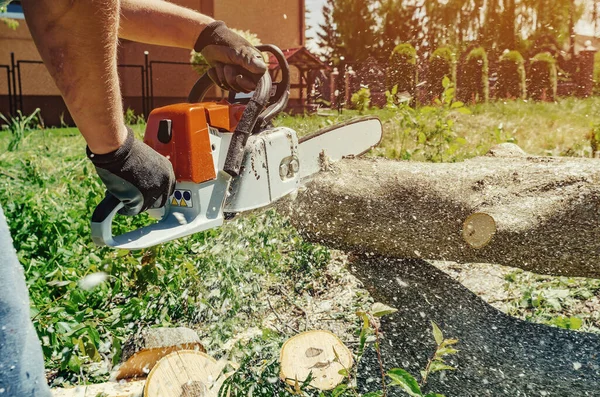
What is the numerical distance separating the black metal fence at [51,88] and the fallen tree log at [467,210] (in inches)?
402

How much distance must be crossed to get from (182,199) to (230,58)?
0.52 meters

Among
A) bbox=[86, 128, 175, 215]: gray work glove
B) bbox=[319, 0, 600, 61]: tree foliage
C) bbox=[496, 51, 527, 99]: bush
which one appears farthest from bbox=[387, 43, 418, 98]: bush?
bbox=[86, 128, 175, 215]: gray work glove

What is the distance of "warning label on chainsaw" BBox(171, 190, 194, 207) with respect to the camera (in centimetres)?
204

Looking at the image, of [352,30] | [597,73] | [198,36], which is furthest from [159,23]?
[352,30]

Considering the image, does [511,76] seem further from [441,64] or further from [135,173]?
[135,173]

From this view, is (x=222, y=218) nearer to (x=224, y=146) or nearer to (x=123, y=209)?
(x=224, y=146)

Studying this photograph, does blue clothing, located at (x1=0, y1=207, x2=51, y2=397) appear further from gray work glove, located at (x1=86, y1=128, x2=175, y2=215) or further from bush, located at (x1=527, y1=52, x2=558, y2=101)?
bush, located at (x1=527, y1=52, x2=558, y2=101)

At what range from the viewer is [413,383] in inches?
51.7

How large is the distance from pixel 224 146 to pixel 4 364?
131 cm

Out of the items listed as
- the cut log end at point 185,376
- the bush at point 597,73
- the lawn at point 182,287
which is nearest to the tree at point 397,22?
the bush at point 597,73

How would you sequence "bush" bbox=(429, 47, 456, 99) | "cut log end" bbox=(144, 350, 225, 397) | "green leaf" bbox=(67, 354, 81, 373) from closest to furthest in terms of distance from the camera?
1. "cut log end" bbox=(144, 350, 225, 397)
2. "green leaf" bbox=(67, 354, 81, 373)
3. "bush" bbox=(429, 47, 456, 99)

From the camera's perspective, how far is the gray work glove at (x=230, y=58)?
6.32ft

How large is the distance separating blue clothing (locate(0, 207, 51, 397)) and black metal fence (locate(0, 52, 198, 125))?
11395 millimetres

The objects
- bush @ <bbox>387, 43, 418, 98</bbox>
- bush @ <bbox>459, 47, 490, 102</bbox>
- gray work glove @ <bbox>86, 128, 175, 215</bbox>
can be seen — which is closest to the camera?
gray work glove @ <bbox>86, 128, 175, 215</bbox>
